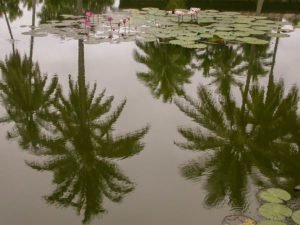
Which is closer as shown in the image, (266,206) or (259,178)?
(266,206)

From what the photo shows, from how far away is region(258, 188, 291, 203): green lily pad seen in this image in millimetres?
5629

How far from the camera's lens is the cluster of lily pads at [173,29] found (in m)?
13.8

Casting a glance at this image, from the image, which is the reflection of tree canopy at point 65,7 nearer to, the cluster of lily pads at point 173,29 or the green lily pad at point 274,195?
the cluster of lily pads at point 173,29

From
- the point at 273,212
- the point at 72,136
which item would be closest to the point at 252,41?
the point at 72,136

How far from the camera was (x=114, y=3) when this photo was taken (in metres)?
23.8

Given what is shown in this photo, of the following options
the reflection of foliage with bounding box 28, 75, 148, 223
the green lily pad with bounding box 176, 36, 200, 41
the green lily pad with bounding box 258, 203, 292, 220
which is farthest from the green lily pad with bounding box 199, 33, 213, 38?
the green lily pad with bounding box 258, 203, 292, 220

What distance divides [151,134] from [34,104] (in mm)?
2913

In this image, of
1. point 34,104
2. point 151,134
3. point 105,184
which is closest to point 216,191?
point 105,184

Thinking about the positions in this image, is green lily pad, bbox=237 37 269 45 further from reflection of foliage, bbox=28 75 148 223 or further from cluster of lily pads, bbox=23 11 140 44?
reflection of foliage, bbox=28 75 148 223

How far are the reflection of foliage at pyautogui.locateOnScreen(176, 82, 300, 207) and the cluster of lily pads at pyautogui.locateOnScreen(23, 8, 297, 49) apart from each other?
4.23 m

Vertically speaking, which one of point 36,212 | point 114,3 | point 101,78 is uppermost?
point 114,3

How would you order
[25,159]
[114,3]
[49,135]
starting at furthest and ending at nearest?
[114,3] → [49,135] → [25,159]

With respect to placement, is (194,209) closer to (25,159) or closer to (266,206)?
(266,206)

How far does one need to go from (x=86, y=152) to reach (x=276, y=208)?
3309 mm
